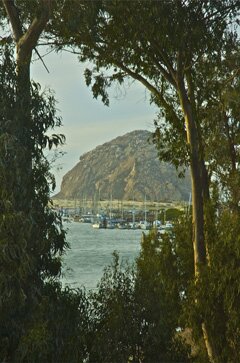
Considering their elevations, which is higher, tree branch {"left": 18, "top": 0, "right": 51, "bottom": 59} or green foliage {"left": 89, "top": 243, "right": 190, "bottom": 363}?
tree branch {"left": 18, "top": 0, "right": 51, "bottom": 59}

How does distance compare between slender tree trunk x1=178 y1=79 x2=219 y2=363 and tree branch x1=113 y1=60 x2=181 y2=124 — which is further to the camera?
tree branch x1=113 y1=60 x2=181 y2=124

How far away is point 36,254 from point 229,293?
406 cm

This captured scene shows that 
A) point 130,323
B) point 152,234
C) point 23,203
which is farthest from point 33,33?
point 152,234

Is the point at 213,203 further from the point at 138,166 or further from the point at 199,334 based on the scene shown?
the point at 138,166

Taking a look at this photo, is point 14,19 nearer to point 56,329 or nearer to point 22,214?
point 22,214

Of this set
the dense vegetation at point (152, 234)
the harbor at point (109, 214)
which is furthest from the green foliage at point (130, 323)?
the harbor at point (109, 214)

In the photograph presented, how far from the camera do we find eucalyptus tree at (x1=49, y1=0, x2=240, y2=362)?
9828 millimetres

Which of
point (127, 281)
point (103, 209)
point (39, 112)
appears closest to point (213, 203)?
point (127, 281)

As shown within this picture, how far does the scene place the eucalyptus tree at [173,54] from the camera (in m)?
9.83

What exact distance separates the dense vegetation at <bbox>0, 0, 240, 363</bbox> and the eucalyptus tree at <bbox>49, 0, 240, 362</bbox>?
2 centimetres

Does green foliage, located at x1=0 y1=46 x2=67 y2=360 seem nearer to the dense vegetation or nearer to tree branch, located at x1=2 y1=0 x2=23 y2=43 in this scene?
the dense vegetation

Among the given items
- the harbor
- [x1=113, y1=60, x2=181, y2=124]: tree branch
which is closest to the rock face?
the harbor

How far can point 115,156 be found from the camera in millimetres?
138500

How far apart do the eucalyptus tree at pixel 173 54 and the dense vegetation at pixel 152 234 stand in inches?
0.9
